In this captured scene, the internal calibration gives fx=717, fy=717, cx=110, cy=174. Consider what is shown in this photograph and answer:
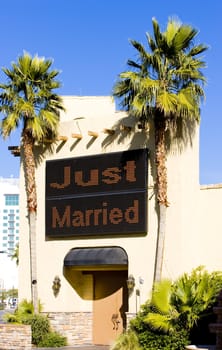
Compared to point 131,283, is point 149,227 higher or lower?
higher

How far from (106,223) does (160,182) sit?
2.93m

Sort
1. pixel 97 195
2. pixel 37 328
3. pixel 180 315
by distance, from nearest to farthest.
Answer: pixel 180 315 < pixel 37 328 < pixel 97 195

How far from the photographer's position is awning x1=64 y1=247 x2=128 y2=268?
2570 centimetres

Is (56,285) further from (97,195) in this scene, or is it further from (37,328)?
(97,195)

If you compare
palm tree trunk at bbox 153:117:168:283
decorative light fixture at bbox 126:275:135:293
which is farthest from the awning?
palm tree trunk at bbox 153:117:168:283

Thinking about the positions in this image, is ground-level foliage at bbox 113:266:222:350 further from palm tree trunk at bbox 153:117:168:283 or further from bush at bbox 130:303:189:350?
palm tree trunk at bbox 153:117:168:283

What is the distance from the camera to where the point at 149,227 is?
2520cm

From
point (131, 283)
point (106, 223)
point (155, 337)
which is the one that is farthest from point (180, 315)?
point (106, 223)

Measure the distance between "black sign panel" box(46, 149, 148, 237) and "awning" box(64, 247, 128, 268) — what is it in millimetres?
634

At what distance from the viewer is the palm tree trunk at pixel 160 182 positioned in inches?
956

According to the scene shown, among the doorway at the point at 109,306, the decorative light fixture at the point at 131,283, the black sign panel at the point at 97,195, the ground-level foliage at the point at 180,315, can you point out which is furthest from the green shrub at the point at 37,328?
the ground-level foliage at the point at 180,315

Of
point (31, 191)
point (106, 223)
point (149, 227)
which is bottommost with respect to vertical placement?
point (149, 227)

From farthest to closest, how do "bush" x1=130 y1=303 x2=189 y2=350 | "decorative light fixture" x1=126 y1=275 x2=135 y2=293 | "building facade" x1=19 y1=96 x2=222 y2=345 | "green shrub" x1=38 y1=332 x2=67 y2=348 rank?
1. "green shrub" x1=38 y1=332 x2=67 y2=348
2. "decorative light fixture" x1=126 y1=275 x2=135 y2=293
3. "building facade" x1=19 y1=96 x2=222 y2=345
4. "bush" x1=130 y1=303 x2=189 y2=350

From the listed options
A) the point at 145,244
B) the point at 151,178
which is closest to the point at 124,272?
the point at 145,244
